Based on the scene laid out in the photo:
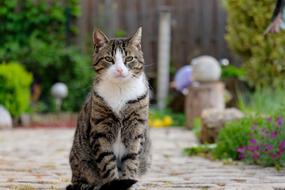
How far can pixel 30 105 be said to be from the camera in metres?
12.2

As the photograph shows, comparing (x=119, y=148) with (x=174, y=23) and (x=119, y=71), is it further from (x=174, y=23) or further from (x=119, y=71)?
(x=174, y=23)

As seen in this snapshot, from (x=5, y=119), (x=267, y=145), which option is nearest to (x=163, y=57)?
(x=5, y=119)

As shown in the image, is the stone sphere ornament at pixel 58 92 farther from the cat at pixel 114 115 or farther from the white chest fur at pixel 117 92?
the white chest fur at pixel 117 92

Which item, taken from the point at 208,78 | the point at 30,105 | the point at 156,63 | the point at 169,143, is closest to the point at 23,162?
the point at 169,143

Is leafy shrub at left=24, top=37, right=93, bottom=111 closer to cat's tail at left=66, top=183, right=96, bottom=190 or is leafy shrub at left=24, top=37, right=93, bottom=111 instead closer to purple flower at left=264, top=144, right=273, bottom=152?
purple flower at left=264, top=144, right=273, bottom=152

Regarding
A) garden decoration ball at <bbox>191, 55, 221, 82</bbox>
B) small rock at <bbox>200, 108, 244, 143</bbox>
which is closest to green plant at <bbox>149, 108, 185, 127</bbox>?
garden decoration ball at <bbox>191, 55, 221, 82</bbox>

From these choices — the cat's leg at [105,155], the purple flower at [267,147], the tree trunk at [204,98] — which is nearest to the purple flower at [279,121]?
the purple flower at [267,147]

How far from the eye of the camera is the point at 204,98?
1070 cm

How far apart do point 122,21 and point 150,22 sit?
0.61m

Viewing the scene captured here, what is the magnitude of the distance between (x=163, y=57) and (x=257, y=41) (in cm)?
271

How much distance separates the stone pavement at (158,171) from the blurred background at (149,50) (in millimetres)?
2813

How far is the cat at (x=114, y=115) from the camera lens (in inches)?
157

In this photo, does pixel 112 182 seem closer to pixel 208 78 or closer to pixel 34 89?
pixel 208 78

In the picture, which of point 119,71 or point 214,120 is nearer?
point 119,71
